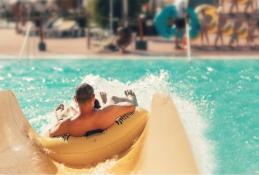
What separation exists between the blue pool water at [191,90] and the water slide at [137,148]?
82cm

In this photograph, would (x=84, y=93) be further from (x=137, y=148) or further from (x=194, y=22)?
(x=194, y=22)

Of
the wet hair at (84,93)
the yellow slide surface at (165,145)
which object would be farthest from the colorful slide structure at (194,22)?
the yellow slide surface at (165,145)

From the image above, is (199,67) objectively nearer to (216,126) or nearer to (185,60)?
(185,60)

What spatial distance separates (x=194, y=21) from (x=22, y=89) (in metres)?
5.57

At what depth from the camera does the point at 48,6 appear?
19156 millimetres

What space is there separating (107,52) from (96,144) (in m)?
A: 7.91

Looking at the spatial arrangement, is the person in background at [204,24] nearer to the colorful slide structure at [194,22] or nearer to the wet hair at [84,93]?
the colorful slide structure at [194,22]

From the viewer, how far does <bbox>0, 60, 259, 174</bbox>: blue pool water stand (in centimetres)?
532

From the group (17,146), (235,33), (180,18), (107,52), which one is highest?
(180,18)

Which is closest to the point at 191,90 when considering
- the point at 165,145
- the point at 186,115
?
the point at 186,115

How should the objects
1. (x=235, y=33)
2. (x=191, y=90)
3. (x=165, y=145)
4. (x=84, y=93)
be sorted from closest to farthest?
(x=165, y=145), (x=84, y=93), (x=191, y=90), (x=235, y=33)

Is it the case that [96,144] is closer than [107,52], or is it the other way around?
[96,144]

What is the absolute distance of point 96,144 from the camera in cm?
418

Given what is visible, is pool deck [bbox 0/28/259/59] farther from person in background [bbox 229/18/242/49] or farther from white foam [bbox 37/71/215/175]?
white foam [bbox 37/71/215/175]
